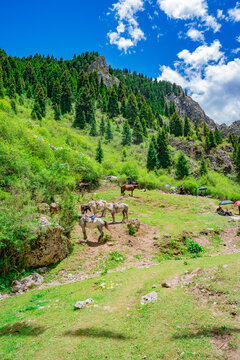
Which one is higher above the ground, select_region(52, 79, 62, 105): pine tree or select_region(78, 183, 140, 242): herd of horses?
select_region(52, 79, 62, 105): pine tree

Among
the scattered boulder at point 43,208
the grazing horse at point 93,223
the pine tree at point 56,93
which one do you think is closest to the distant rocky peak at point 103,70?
the pine tree at point 56,93

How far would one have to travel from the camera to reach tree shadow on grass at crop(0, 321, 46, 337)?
498 centimetres

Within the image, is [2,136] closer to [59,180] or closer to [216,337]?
[59,180]

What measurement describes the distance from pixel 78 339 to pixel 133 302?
1.93 m

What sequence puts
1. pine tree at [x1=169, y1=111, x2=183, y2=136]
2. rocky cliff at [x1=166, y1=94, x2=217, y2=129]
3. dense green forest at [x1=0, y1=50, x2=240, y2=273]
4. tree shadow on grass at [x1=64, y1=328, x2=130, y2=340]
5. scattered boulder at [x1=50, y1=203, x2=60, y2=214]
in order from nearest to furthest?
tree shadow on grass at [x1=64, y1=328, x2=130, y2=340] < dense green forest at [x1=0, y1=50, x2=240, y2=273] < scattered boulder at [x1=50, y1=203, x2=60, y2=214] < pine tree at [x1=169, y1=111, x2=183, y2=136] < rocky cliff at [x1=166, y1=94, x2=217, y2=129]

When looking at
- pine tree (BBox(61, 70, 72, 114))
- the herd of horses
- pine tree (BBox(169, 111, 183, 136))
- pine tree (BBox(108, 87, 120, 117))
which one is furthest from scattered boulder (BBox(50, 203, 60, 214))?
pine tree (BBox(169, 111, 183, 136))

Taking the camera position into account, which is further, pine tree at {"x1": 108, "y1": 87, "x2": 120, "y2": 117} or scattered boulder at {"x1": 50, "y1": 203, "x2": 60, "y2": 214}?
pine tree at {"x1": 108, "y1": 87, "x2": 120, "y2": 117}

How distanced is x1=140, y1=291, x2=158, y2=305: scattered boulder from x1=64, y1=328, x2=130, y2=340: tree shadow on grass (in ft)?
4.26

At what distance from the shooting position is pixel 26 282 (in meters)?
8.69

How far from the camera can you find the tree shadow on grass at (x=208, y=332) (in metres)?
3.71

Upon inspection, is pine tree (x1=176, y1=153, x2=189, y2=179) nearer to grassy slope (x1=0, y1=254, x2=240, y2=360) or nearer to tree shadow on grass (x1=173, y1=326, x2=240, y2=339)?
grassy slope (x1=0, y1=254, x2=240, y2=360)

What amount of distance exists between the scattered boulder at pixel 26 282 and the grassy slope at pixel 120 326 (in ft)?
5.26

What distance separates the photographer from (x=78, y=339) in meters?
4.38

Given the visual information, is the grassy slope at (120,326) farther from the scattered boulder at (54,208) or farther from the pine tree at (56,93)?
the pine tree at (56,93)
